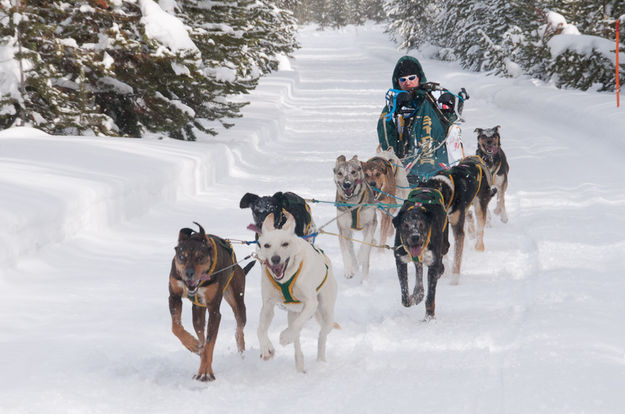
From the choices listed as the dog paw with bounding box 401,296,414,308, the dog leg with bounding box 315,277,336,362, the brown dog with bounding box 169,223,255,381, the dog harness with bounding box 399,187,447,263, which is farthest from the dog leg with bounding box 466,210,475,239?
the brown dog with bounding box 169,223,255,381

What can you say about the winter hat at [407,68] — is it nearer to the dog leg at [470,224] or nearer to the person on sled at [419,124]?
the person on sled at [419,124]

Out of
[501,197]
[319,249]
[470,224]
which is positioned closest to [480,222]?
[470,224]

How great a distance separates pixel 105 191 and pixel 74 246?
1.22 metres

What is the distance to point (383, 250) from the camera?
7.73m

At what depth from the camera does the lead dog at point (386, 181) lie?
7156mm

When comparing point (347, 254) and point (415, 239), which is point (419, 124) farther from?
point (415, 239)

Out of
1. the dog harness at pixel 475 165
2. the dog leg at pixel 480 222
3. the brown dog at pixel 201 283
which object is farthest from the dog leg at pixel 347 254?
the brown dog at pixel 201 283

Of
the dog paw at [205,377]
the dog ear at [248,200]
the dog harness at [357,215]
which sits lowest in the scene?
the dog paw at [205,377]

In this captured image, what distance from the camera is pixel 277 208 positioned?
5.62 meters

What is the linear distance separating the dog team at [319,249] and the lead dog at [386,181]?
0.04 ft

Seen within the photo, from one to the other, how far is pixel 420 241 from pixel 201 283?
2002 millimetres

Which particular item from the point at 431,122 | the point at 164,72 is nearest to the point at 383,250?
the point at 431,122

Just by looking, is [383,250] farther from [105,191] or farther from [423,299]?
[105,191]

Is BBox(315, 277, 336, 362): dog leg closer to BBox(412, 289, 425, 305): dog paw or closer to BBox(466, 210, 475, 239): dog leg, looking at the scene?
BBox(412, 289, 425, 305): dog paw
